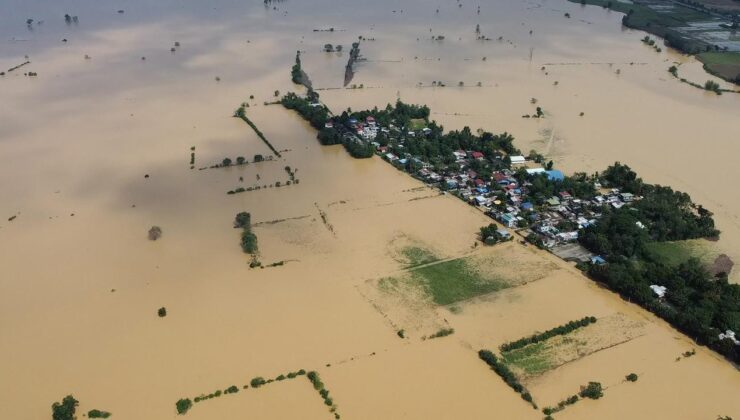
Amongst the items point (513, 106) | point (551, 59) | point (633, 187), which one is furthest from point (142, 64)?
point (633, 187)

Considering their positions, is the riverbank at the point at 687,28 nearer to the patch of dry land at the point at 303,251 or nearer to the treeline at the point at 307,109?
the patch of dry land at the point at 303,251

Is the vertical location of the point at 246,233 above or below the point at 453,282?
above

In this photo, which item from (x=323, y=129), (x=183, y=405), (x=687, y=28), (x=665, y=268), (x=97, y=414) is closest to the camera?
(x=97, y=414)

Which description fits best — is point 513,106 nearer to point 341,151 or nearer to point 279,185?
point 341,151

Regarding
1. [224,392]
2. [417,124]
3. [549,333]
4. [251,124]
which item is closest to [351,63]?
[417,124]

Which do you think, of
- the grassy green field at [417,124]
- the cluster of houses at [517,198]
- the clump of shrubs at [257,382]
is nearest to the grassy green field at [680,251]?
the cluster of houses at [517,198]

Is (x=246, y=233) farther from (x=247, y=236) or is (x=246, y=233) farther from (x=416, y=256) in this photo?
(x=416, y=256)

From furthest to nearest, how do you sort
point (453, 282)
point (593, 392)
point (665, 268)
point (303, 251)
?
1. point (303, 251)
2. point (453, 282)
3. point (665, 268)
4. point (593, 392)
